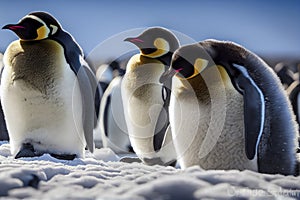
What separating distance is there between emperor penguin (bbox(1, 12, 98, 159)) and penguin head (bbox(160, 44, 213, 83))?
3.02 ft

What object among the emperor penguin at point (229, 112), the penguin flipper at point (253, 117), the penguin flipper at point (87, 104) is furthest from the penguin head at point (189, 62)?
the penguin flipper at point (87, 104)

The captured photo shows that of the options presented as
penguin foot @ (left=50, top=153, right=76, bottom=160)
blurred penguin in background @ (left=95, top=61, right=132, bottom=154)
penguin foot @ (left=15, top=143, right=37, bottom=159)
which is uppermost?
penguin foot @ (left=15, top=143, right=37, bottom=159)

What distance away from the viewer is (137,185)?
6.33 ft

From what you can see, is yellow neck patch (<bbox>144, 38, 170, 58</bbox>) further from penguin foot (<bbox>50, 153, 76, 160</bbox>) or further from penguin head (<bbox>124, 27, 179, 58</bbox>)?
penguin foot (<bbox>50, 153, 76, 160</bbox>)

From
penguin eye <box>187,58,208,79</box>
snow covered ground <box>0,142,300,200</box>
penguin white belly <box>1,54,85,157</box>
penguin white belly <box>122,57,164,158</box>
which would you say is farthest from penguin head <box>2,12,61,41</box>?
snow covered ground <box>0,142,300,200</box>

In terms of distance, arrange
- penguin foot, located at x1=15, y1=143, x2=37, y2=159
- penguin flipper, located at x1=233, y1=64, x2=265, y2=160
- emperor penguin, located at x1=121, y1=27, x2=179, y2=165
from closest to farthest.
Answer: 1. penguin flipper, located at x1=233, y1=64, x2=265, y2=160
2. penguin foot, located at x1=15, y1=143, x2=37, y2=159
3. emperor penguin, located at x1=121, y1=27, x2=179, y2=165

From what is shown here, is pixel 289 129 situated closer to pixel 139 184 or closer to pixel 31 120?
pixel 139 184

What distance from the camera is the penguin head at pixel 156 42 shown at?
4.50 meters

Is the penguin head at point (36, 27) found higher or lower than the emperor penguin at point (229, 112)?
higher

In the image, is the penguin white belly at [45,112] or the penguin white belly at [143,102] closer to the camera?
the penguin white belly at [45,112]

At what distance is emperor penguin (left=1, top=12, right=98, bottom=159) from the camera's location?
352 cm

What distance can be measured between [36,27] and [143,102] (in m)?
1.07

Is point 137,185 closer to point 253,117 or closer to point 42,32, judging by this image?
point 253,117

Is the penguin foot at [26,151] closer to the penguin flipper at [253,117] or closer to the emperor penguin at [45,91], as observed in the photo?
the emperor penguin at [45,91]
